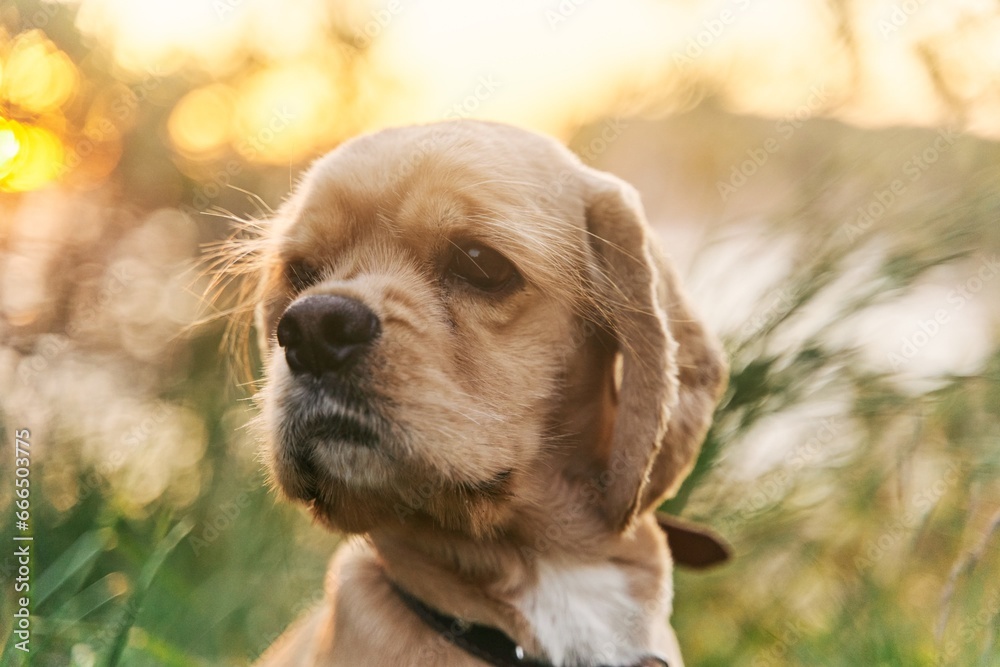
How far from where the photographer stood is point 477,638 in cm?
255

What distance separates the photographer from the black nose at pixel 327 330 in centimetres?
227

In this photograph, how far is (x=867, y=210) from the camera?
4305 mm

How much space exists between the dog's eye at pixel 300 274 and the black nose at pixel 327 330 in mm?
617

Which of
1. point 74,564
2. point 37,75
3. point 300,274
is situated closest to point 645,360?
point 300,274

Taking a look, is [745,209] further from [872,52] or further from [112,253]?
[112,253]

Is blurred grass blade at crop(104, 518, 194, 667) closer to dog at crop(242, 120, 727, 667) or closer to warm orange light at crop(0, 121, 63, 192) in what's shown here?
dog at crop(242, 120, 727, 667)

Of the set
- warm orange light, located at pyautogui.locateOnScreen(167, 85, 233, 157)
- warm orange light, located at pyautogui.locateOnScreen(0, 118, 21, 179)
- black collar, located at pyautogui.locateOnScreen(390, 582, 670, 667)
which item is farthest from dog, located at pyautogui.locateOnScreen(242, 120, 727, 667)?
warm orange light, located at pyautogui.locateOnScreen(167, 85, 233, 157)

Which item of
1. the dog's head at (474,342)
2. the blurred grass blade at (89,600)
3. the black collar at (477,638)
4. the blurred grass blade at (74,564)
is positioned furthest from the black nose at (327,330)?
the blurred grass blade at (89,600)

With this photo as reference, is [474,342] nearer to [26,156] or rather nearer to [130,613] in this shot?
[130,613]

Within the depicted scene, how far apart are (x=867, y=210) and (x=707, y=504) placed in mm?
1743

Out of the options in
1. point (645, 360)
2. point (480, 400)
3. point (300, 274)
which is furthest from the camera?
point (300, 274)

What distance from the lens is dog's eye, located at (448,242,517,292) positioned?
2568 mm

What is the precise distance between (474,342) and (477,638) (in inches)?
36.0

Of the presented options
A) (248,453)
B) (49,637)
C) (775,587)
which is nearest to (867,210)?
(775,587)
